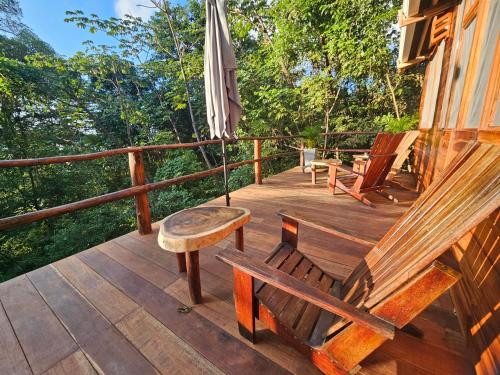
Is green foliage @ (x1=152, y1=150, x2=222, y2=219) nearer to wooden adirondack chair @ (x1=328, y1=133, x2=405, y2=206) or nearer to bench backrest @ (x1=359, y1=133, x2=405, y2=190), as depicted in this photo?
wooden adirondack chair @ (x1=328, y1=133, x2=405, y2=206)

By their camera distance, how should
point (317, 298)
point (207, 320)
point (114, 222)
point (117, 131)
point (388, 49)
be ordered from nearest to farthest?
point (317, 298) < point (207, 320) < point (388, 49) < point (114, 222) < point (117, 131)

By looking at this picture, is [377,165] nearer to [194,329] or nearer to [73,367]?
[194,329]

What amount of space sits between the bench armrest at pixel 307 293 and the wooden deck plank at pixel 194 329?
523 mm

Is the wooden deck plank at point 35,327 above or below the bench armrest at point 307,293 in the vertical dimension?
below

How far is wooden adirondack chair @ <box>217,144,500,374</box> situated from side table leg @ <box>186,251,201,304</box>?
397 millimetres

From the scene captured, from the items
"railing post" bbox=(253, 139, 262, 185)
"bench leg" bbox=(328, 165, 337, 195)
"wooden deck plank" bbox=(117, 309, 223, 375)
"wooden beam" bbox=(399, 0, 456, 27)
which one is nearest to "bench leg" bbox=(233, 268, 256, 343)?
"wooden deck plank" bbox=(117, 309, 223, 375)

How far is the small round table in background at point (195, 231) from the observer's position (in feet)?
4.06

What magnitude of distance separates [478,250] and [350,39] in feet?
21.3

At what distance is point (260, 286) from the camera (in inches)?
A: 47.2

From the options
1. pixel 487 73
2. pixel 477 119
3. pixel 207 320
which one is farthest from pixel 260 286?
pixel 487 73

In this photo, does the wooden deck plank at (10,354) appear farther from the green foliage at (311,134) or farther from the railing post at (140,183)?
the green foliage at (311,134)

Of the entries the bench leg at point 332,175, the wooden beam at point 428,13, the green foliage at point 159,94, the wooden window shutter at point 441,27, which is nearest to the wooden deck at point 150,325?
the bench leg at point 332,175

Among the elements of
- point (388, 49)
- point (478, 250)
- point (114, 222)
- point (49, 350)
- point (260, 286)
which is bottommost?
point (114, 222)

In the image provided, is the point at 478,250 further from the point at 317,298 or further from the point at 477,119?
the point at 317,298
